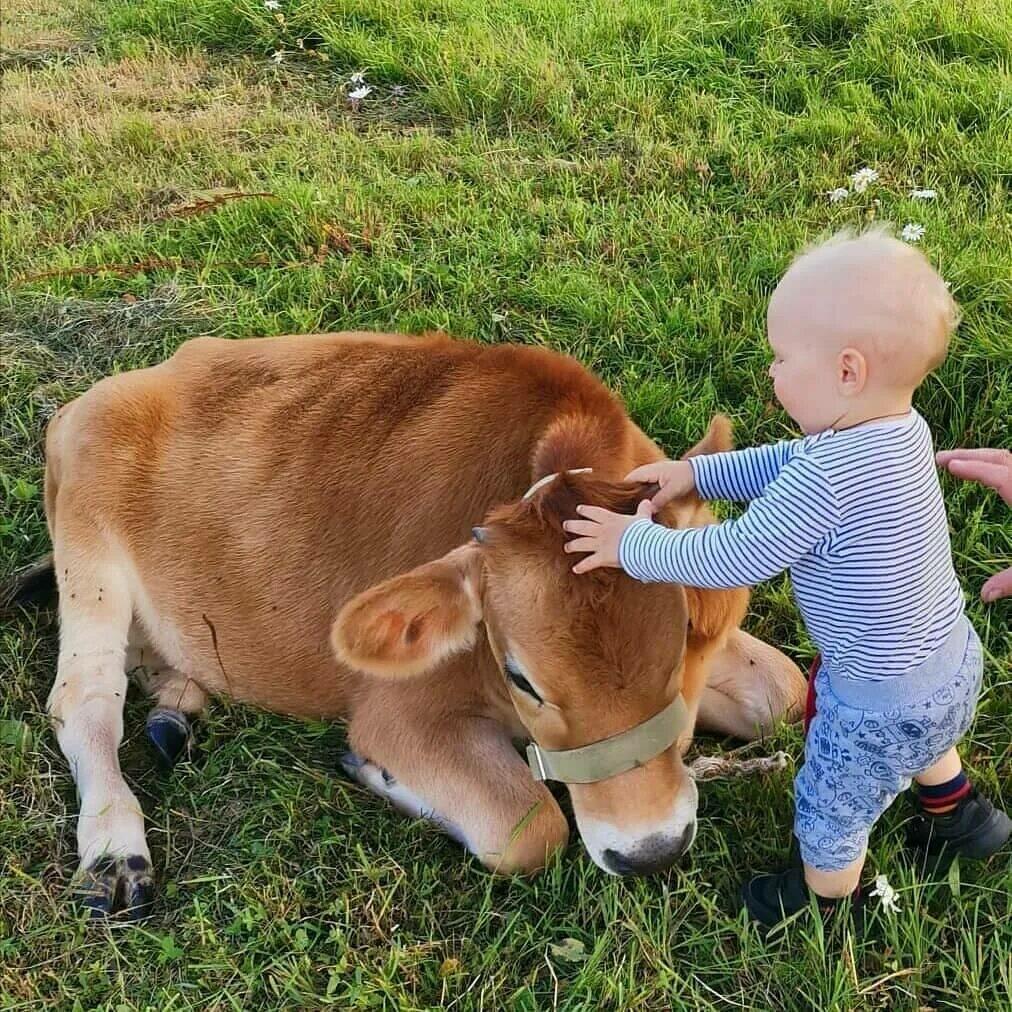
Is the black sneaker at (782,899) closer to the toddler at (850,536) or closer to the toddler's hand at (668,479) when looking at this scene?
the toddler at (850,536)

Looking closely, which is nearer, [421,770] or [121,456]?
[421,770]

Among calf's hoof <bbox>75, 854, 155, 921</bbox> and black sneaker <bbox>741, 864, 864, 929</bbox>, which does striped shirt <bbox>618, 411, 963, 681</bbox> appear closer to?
black sneaker <bbox>741, 864, 864, 929</bbox>

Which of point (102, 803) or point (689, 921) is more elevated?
point (689, 921)

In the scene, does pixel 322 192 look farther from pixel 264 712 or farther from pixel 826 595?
pixel 826 595

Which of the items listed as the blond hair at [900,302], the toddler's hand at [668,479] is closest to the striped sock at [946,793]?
the toddler's hand at [668,479]

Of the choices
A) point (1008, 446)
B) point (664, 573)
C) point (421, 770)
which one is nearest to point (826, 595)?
point (664, 573)

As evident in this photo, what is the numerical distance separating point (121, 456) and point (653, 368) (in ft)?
7.04

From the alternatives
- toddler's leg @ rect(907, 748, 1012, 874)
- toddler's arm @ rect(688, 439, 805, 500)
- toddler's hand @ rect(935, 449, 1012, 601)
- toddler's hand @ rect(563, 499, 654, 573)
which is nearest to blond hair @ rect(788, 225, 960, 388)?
toddler's arm @ rect(688, 439, 805, 500)

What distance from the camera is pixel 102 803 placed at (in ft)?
11.0

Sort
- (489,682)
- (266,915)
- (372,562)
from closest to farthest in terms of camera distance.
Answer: (266,915) → (489,682) → (372,562)

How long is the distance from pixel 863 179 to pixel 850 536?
3565 mm

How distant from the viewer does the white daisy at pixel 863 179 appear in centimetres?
530

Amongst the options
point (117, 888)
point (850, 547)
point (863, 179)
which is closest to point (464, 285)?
point (863, 179)

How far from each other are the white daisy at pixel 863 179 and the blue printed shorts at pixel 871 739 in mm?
3296
